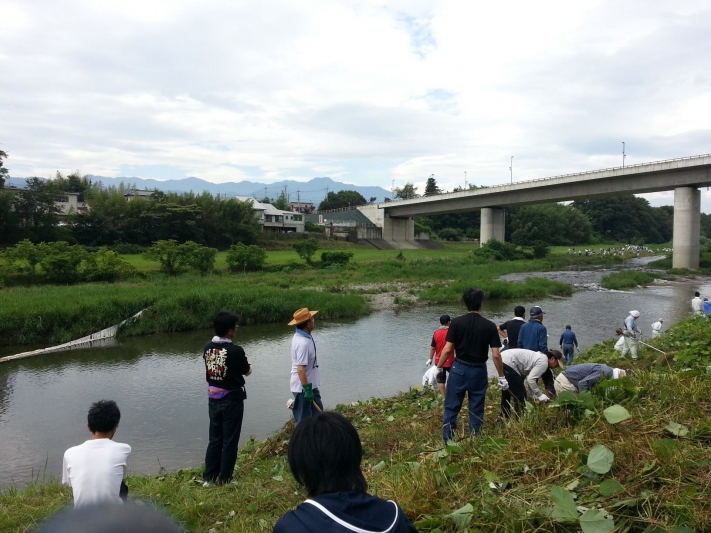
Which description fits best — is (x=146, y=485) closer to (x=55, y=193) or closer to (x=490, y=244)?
(x=55, y=193)

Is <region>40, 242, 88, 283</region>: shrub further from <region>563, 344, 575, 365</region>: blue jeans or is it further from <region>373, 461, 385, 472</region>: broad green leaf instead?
<region>373, 461, 385, 472</region>: broad green leaf

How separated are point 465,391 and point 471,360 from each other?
0.39 metres

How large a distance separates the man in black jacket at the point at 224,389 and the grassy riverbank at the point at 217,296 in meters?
15.5

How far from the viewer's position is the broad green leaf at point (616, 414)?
13.4 ft

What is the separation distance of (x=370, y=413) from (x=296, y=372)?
3.56 m

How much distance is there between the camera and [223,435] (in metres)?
5.81

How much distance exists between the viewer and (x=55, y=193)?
43.7 meters

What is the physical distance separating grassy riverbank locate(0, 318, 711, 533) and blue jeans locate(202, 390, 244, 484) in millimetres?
220

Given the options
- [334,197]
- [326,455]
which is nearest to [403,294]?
[326,455]

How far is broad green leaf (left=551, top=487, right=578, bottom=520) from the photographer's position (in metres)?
3.06

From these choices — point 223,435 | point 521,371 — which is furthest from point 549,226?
point 223,435

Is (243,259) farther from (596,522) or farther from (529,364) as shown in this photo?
(596,522)

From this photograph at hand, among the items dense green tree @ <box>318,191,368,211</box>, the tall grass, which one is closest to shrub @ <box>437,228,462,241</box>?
dense green tree @ <box>318,191,368,211</box>

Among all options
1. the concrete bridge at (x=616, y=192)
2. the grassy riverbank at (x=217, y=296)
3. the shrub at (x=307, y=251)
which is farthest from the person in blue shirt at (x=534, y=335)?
the concrete bridge at (x=616, y=192)
